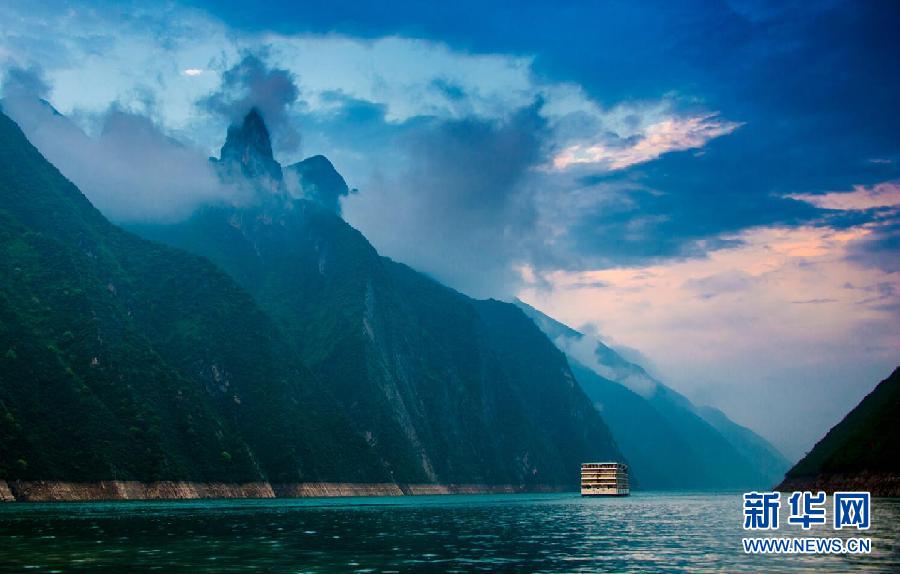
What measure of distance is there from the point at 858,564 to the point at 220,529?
71.1 metres

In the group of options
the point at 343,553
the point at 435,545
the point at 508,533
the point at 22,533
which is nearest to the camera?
the point at 343,553

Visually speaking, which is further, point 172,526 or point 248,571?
point 172,526

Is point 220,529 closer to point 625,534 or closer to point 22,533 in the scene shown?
point 22,533

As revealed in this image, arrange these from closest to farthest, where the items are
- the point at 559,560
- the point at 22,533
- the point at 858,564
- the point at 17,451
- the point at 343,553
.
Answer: the point at 858,564, the point at 559,560, the point at 343,553, the point at 22,533, the point at 17,451

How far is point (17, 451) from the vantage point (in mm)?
Result: 198875

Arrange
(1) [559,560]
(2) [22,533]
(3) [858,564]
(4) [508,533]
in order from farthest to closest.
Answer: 1. (4) [508,533]
2. (2) [22,533]
3. (1) [559,560]
4. (3) [858,564]

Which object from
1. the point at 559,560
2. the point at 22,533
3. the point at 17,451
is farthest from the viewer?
the point at 17,451

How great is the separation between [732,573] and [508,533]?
5183cm

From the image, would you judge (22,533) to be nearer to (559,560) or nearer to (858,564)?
(559,560)

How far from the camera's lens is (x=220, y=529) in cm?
11319

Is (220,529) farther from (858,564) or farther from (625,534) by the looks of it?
(858,564)

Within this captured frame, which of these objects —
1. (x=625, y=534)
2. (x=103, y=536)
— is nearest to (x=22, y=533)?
(x=103, y=536)

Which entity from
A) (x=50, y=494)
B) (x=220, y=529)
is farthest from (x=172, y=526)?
(x=50, y=494)

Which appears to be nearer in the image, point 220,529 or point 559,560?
point 559,560
